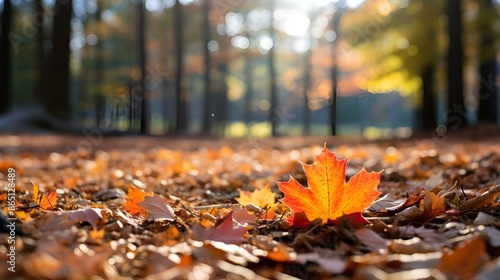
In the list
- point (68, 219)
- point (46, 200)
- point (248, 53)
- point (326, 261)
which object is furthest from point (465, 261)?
point (248, 53)

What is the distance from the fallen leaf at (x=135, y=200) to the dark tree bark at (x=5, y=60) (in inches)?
596

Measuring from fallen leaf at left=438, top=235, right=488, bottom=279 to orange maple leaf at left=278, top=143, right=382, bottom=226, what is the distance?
0.52m

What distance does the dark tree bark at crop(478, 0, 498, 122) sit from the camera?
1381 cm

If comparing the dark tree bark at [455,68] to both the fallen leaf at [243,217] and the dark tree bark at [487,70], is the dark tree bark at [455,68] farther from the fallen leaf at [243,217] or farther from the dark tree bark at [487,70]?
the fallen leaf at [243,217]

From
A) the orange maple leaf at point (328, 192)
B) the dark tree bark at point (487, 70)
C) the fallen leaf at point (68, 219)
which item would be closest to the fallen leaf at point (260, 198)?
the orange maple leaf at point (328, 192)

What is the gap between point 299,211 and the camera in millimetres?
1847

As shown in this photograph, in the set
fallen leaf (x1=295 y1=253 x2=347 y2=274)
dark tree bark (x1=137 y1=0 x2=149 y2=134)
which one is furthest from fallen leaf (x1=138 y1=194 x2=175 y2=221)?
dark tree bark (x1=137 y1=0 x2=149 y2=134)

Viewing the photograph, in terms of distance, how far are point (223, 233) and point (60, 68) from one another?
15.1 meters

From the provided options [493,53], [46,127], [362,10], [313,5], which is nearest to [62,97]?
[46,127]

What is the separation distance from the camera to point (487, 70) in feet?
48.8

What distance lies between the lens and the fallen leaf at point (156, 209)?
1.94m

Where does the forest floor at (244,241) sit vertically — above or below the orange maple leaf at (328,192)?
below

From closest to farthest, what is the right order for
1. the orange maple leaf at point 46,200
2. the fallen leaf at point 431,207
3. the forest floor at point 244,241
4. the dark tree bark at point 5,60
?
the forest floor at point 244,241 → the fallen leaf at point 431,207 → the orange maple leaf at point 46,200 → the dark tree bark at point 5,60

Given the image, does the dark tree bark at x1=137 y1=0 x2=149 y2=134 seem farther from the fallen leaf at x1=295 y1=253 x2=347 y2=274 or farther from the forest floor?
the fallen leaf at x1=295 y1=253 x2=347 y2=274
